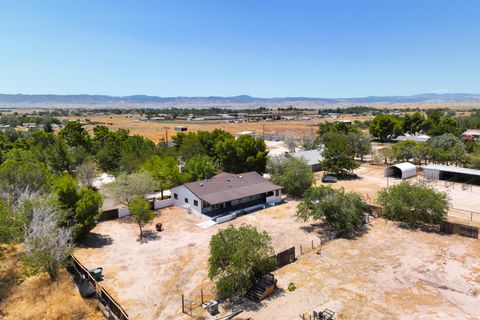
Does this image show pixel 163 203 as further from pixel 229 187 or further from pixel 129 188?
pixel 229 187

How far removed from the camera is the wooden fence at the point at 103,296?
1883 cm

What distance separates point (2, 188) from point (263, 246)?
24854 mm

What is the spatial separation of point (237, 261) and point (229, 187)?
19.6m

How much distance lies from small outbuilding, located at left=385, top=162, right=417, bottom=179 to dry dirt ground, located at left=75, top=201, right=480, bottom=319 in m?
21.8

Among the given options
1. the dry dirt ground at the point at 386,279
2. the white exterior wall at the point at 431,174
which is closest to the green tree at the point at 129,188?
the dry dirt ground at the point at 386,279

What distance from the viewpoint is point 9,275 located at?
2325cm

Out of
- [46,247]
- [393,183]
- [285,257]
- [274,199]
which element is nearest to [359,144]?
[393,183]

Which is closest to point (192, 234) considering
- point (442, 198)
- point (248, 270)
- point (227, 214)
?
point (227, 214)

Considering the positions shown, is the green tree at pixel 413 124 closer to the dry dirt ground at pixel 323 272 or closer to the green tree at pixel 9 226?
the dry dirt ground at pixel 323 272

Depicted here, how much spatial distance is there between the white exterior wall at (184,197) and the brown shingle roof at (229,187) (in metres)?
0.60

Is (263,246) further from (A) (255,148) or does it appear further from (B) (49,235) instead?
(A) (255,148)

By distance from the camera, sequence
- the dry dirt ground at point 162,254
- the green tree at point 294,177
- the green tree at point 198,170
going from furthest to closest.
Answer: the green tree at point 198,170 < the green tree at point 294,177 < the dry dirt ground at point 162,254

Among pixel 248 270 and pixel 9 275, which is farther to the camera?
pixel 9 275

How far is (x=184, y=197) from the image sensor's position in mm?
38938
